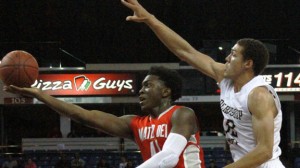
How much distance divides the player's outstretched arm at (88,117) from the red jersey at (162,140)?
0.62 feet

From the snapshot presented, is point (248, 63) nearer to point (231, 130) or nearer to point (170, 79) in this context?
point (231, 130)

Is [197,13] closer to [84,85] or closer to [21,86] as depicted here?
[84,85]

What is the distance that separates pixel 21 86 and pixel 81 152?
15.4m

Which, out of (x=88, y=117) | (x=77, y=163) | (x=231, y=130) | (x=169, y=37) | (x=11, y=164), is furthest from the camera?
(x=11, y=164)

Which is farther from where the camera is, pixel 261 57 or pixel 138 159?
pixel 138 159

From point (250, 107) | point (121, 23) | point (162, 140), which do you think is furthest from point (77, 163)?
point (250, 107)

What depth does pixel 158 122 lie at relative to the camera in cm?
399

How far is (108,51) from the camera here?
2236cm

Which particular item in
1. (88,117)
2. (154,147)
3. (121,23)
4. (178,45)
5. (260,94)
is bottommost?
(154,147)

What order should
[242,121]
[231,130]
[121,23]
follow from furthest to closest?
[121,23], [231,130], [242,121]

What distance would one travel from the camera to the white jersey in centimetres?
376

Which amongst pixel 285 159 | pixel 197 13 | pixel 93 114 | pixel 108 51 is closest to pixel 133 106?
pixel 108 51

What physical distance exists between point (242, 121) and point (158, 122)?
2.03 ft

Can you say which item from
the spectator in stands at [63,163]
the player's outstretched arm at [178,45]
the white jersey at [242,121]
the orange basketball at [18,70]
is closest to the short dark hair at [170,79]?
the player's outstretched arm at [178,45]
